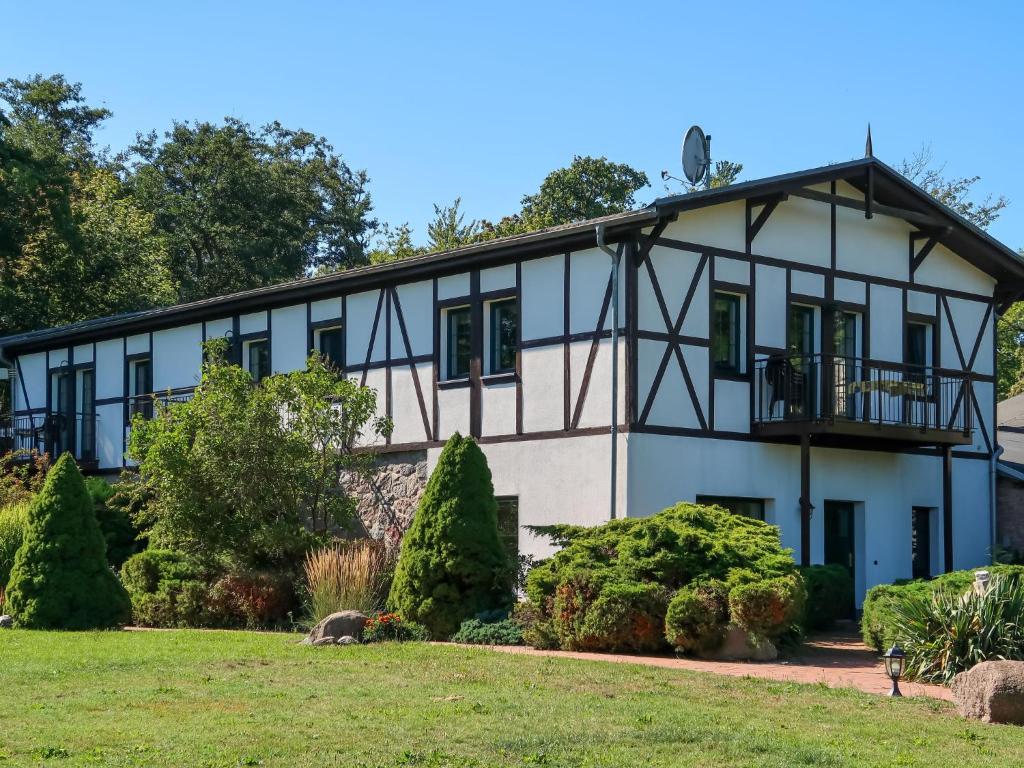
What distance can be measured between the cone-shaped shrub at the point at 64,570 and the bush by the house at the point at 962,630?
1055 cm

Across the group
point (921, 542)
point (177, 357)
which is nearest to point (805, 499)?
point (921, 542)

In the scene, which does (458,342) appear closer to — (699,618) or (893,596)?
(699,618)

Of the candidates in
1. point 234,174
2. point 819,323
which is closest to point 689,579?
point 819,323

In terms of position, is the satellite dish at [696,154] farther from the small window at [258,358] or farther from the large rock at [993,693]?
the large rock at [993,693]

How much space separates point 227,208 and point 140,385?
64.2ft

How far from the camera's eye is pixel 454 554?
18.0 m

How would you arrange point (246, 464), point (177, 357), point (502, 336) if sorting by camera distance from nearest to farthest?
point (246, 464)
point (502, 336)
point (177, 357)

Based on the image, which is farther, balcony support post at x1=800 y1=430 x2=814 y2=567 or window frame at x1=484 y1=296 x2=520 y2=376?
window frame at x1=484 y1=296 x2=520 y2=376

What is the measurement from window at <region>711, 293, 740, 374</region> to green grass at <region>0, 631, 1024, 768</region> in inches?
326

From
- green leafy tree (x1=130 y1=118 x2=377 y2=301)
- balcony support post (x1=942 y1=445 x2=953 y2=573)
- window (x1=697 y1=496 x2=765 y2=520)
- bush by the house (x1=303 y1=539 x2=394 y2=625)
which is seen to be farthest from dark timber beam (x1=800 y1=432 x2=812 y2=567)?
green leafy tree (x1=130 y1=118 x2=377 y2=301)

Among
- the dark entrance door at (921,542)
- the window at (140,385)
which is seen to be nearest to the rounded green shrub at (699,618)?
the dark entrance door at (921,542)

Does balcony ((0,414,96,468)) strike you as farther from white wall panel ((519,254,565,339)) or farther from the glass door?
the glass door

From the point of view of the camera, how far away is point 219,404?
A: 21.3 metres

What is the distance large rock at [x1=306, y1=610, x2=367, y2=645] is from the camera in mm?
16531
